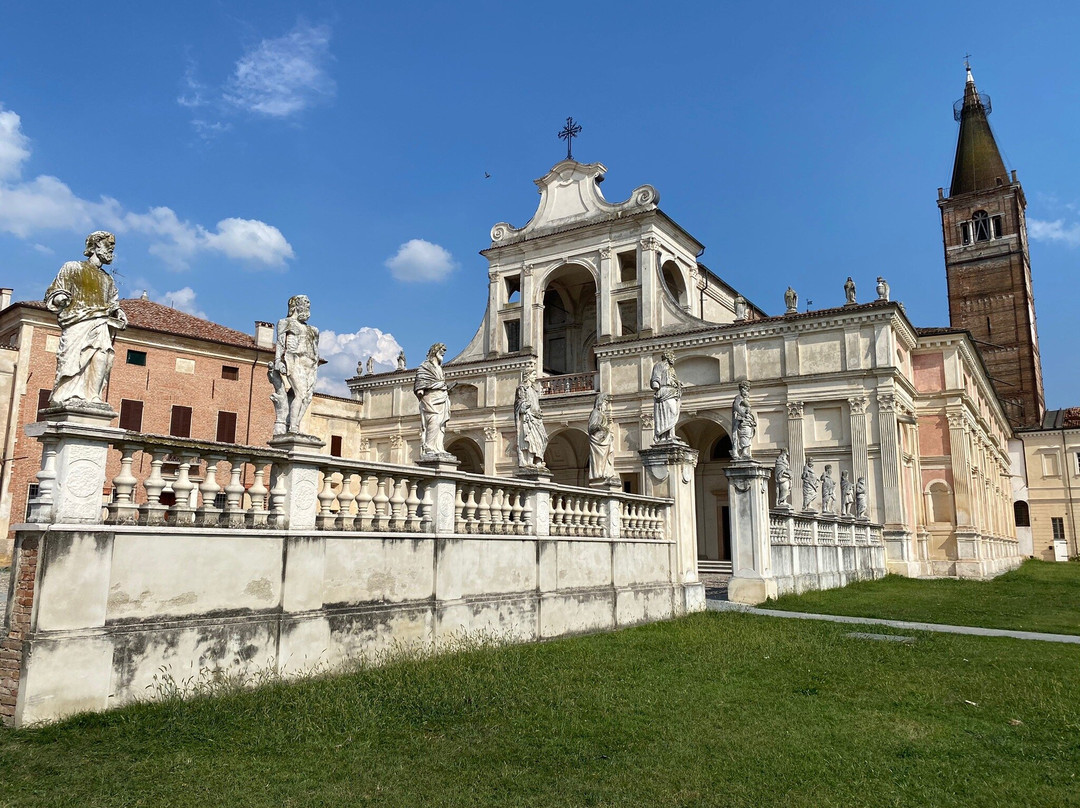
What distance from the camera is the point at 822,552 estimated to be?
74.6 feet

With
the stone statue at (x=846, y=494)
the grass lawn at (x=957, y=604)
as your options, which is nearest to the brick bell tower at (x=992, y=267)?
the stone statue at (x=846, y=494)

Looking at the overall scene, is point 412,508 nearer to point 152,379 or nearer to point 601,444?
point 601,444

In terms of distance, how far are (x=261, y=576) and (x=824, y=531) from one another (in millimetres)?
19776

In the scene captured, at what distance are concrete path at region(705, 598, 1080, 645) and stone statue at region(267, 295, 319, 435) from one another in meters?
9.78

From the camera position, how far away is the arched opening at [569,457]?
39.8 meters

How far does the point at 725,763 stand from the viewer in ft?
18.0

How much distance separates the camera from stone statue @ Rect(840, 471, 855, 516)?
29.5 m

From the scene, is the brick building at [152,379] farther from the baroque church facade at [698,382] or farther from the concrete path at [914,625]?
the concrete path at [914,625]

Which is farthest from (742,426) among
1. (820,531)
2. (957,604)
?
(820,531)

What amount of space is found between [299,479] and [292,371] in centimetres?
121

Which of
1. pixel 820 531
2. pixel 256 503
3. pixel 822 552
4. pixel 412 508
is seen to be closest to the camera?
pixel 256 503

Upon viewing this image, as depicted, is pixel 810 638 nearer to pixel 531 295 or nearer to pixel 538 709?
pixel 538 709

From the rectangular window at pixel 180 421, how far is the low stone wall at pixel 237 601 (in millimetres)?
28095

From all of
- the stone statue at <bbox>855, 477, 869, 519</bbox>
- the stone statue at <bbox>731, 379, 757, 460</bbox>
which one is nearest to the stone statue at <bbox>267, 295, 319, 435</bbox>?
the stone statue at <bbox>731, 379, 757, 460</bbox>
